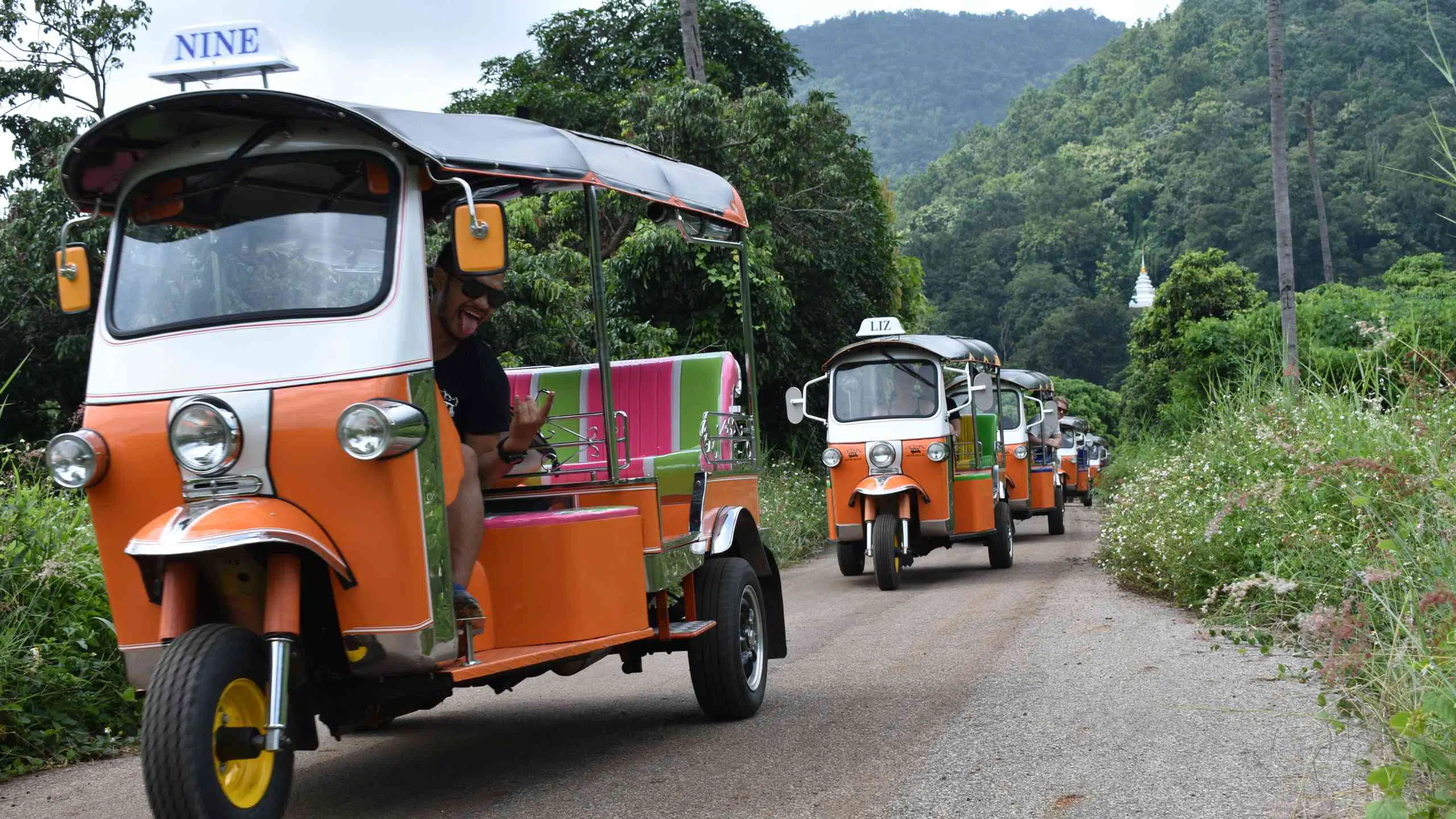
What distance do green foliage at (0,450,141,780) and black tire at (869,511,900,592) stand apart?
8.11 metres

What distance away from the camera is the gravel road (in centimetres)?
548

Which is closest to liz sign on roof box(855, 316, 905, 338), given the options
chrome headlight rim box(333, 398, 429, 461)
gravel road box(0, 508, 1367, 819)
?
gravel road box(0, 508, 1367, 819)

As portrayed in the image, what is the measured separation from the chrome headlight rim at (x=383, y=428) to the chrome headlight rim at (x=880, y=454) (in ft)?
35.3

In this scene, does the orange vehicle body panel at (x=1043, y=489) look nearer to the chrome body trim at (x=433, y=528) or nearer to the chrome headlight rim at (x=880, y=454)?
the chrome headlight rim at (x=880, y=454)

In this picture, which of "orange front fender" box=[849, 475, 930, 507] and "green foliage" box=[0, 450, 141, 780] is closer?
"green foliage" box=[0, 450, 141, 780]

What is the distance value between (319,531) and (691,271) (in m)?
14.3

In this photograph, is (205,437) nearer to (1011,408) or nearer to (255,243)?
(255,243)

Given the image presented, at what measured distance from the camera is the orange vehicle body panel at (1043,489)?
75.4ft

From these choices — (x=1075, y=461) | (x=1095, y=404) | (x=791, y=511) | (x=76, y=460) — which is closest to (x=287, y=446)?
(x=76, y=460)

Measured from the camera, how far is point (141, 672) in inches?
201

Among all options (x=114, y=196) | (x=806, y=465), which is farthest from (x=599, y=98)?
(x=114, y=196)

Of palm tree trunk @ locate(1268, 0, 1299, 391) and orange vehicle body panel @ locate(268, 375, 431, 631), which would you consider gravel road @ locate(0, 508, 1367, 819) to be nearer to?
orange vehicle body panel @ locate(268, 375, 431, 631)

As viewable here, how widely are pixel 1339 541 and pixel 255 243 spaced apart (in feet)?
21.0

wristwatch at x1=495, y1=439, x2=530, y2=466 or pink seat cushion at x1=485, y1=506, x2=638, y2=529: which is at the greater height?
wristwatch at x1=495, y1=439, x2=530, y2=466
